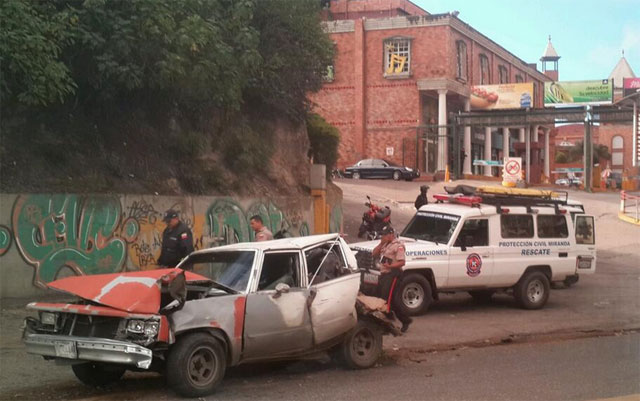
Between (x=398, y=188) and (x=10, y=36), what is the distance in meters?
26.5

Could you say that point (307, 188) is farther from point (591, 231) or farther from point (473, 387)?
point (473, 387)

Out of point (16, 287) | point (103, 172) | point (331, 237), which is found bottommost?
point (16, 287)

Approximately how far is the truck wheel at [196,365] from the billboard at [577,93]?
2647 inches

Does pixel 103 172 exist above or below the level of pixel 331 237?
above

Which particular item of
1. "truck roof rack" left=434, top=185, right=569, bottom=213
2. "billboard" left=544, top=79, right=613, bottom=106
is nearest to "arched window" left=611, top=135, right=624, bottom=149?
"billboard" left=544, top=79, right=613, bottom=106

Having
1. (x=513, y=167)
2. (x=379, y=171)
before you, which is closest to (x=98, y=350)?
(x=513, y=167)

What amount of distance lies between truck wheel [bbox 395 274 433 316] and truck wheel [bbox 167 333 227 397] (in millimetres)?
6068

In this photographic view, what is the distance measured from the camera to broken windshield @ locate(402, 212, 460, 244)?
539 inches

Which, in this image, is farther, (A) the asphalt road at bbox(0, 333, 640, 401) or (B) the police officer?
(B) the police officer

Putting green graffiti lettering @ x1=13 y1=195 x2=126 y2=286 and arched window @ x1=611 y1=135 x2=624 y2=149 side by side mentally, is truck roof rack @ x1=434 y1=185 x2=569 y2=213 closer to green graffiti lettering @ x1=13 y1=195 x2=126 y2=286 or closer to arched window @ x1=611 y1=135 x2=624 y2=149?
green graffiti lettering @ x1=13 y1=195 x2=126 y2=286

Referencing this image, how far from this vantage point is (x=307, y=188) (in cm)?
2109

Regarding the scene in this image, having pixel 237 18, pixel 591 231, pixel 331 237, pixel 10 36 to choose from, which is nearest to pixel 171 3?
pixel 237 18

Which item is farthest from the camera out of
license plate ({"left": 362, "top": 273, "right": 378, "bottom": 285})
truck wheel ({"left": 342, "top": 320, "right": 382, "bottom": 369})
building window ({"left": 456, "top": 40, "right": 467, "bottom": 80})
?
building window ({"left": 456, "top": 40, "right": 467, "bottom": 80})

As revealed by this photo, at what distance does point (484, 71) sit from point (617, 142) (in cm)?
4401
